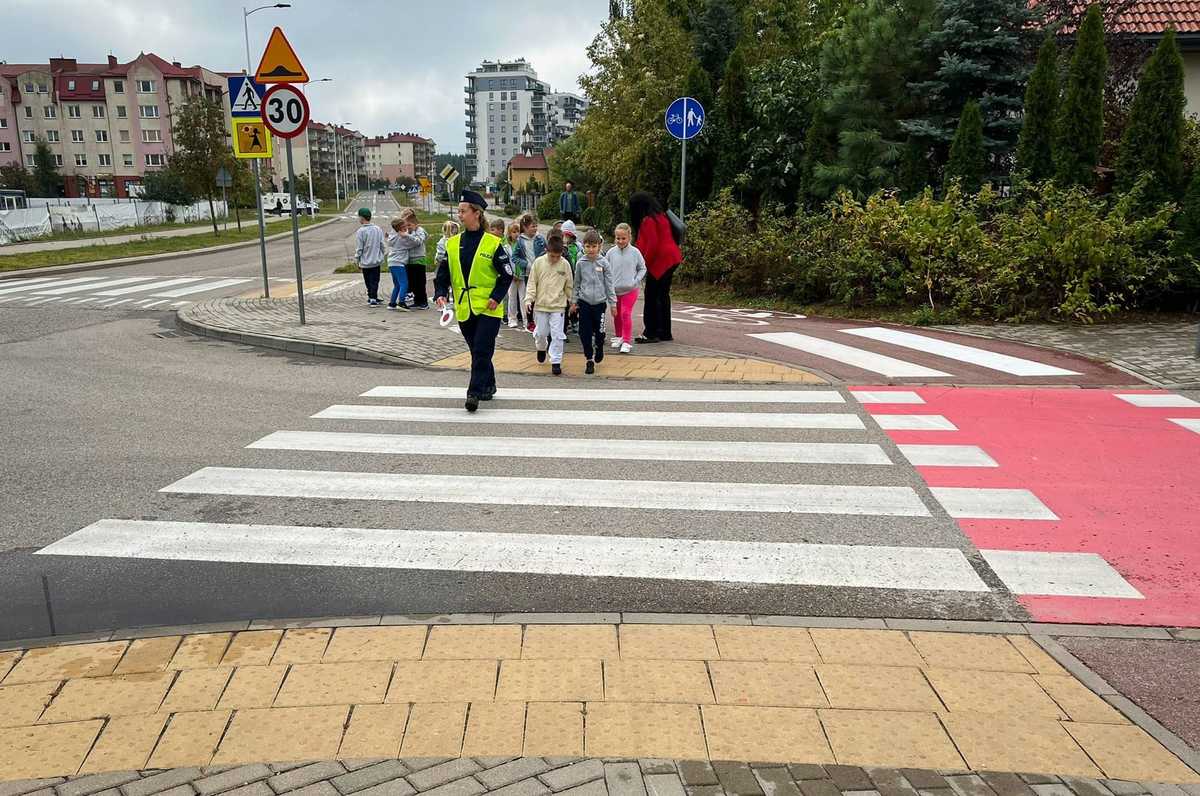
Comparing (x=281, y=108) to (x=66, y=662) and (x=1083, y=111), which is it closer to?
(x=66, y=662)

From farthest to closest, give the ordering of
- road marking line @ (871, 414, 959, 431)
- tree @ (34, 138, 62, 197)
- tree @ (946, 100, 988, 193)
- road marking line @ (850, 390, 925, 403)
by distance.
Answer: tree @ (34, 138, 62, 197) → tree @ (946, 100, 988, 193) → road marking line @ (850, 390, 925, 403) → road marking line @ (871, 414, 959, 431)

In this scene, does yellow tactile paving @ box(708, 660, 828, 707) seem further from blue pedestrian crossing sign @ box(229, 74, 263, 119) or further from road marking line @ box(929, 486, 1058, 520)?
blue pedestrian crossing sign @ box(229, 74, 263, 119)

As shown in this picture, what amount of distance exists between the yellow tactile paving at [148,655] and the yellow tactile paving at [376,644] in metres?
0.67

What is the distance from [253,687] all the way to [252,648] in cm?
33

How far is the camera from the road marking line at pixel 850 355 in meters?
9.36

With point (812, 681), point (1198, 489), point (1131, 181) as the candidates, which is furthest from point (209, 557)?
point (1131, 181)

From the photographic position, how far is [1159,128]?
1239cm

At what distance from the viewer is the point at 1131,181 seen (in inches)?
496

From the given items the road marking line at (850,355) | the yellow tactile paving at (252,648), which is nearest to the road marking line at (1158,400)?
the road marking line at (850,355)

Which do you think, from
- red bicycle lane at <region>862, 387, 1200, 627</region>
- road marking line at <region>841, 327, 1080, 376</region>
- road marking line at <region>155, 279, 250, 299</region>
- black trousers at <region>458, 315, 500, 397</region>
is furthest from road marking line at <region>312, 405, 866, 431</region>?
road marking line at <region>155, 279, 250, 299</region>

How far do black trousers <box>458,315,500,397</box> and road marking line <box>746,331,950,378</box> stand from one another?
429 centimetres

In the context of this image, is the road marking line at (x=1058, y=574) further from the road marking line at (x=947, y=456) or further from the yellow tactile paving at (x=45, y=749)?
the yellow tactile paving at (x=45, y=749)

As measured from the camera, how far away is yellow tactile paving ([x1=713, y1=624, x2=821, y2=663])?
11.8 feet

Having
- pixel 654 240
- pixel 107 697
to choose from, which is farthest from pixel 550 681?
pixel 654 240
